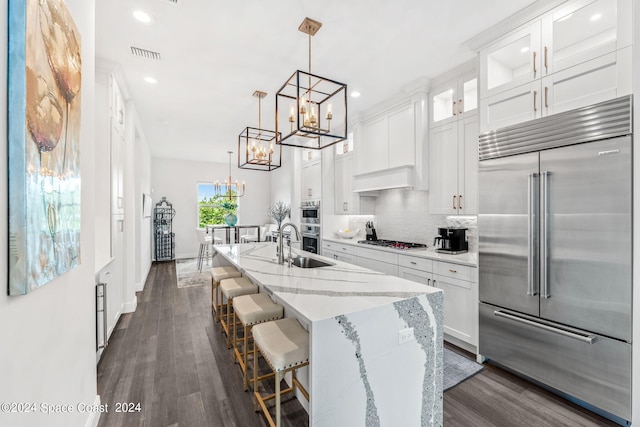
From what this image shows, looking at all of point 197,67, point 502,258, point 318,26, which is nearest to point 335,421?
point 502,258

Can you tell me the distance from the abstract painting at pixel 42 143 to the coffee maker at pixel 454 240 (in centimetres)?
318

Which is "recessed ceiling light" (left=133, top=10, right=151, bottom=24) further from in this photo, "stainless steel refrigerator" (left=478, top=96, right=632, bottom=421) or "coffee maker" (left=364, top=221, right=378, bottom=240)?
"coffee maker" (left=364, top=221, right=378, bottom=240)

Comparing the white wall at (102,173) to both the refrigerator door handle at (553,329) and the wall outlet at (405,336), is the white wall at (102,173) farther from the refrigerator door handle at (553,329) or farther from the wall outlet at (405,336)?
the refrigerator door handle at (553,329)

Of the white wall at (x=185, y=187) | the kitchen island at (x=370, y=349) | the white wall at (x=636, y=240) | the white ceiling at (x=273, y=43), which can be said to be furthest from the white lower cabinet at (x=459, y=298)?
the white wall at (x=185, y=187)

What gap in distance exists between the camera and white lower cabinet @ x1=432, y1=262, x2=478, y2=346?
266cm

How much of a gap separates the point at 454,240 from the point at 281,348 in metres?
2.42

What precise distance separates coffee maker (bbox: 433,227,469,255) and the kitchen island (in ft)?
5.14

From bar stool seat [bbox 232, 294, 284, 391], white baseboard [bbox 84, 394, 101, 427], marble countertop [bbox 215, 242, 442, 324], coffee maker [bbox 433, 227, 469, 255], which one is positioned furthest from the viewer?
coffee maker [bbox 433, 227, 469, 255]

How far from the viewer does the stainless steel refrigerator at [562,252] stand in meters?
1.79

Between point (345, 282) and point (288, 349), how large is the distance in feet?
1.96

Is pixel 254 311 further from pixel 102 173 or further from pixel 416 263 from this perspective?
pixel 102 173

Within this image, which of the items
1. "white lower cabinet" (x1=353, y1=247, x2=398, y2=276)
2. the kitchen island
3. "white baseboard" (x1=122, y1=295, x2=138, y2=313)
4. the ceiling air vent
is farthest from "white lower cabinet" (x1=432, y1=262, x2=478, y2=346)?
"white baseboard" (x1=122, y1=295, x2=138, y2=313)

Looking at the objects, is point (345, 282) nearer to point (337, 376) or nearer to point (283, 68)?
point (337, 376)

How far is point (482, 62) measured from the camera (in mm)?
2594
